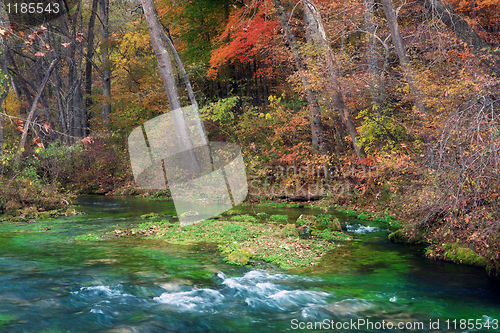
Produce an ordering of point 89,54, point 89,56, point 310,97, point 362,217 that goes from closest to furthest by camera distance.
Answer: point 362,217, point 310,97, point 89,54, point 89,56

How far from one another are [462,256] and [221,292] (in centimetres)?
524

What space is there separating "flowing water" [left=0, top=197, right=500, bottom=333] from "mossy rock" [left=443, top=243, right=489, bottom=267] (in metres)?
0.24

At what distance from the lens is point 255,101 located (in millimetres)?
27375

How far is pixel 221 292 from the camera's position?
22.0 ft

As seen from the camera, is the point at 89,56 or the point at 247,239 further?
the point at 89,56

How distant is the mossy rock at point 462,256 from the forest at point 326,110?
3 centimetres

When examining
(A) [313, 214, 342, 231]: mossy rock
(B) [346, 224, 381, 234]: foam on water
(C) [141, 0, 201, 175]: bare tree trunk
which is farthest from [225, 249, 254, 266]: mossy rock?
(C) [141, 0, 201, 175]: bare tree trunk

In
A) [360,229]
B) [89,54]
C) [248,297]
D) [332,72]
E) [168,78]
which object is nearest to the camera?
[248,297]

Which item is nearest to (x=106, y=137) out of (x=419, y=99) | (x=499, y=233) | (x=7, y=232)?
(x=7, y=232)

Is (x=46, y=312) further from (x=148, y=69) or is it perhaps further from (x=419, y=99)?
(x=148, y=69)

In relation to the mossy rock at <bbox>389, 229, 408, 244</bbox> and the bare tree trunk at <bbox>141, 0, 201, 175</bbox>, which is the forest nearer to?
the mossy rock at <bbox>389, 229, 408, 244</bbox>

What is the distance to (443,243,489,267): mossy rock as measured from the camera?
26.7ft

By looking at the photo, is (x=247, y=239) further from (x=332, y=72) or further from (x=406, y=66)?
(x=332, y=72)

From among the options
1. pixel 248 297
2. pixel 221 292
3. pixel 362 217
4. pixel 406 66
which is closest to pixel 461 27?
pixel 406 66
